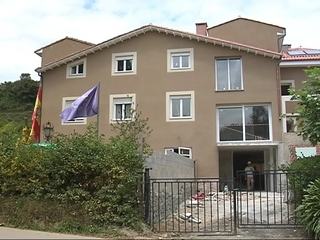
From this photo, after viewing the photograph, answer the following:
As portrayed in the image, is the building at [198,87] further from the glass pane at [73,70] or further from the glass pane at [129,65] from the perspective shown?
the glass pane at [73,70]

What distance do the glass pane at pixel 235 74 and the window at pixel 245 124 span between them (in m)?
1.20

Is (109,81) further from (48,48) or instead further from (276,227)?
(276,227)

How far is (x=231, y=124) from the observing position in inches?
866

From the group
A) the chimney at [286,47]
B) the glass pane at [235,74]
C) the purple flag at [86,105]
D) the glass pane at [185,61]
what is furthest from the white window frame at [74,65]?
the chimney at [286,47]

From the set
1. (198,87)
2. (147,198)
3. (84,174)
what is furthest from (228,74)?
(84,174)

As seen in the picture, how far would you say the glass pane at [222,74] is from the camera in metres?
22.3

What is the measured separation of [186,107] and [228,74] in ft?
9.68

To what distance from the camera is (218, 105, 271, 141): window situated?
2156cm

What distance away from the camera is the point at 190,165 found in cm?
1997

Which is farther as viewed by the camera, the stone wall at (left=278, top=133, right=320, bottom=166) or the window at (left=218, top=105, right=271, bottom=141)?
the window at (left=218, top=105, right=271, bottom=141)

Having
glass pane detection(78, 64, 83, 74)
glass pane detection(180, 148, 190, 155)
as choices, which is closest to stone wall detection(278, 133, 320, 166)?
glass pane detection(180, 148, 190, 155)

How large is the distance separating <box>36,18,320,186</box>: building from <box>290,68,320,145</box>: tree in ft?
34.7

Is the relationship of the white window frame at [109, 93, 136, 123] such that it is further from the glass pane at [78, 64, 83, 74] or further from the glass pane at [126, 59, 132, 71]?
the glass pane at [78, 64, 83, 74]

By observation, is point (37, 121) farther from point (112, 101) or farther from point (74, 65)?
point (112, 101)
